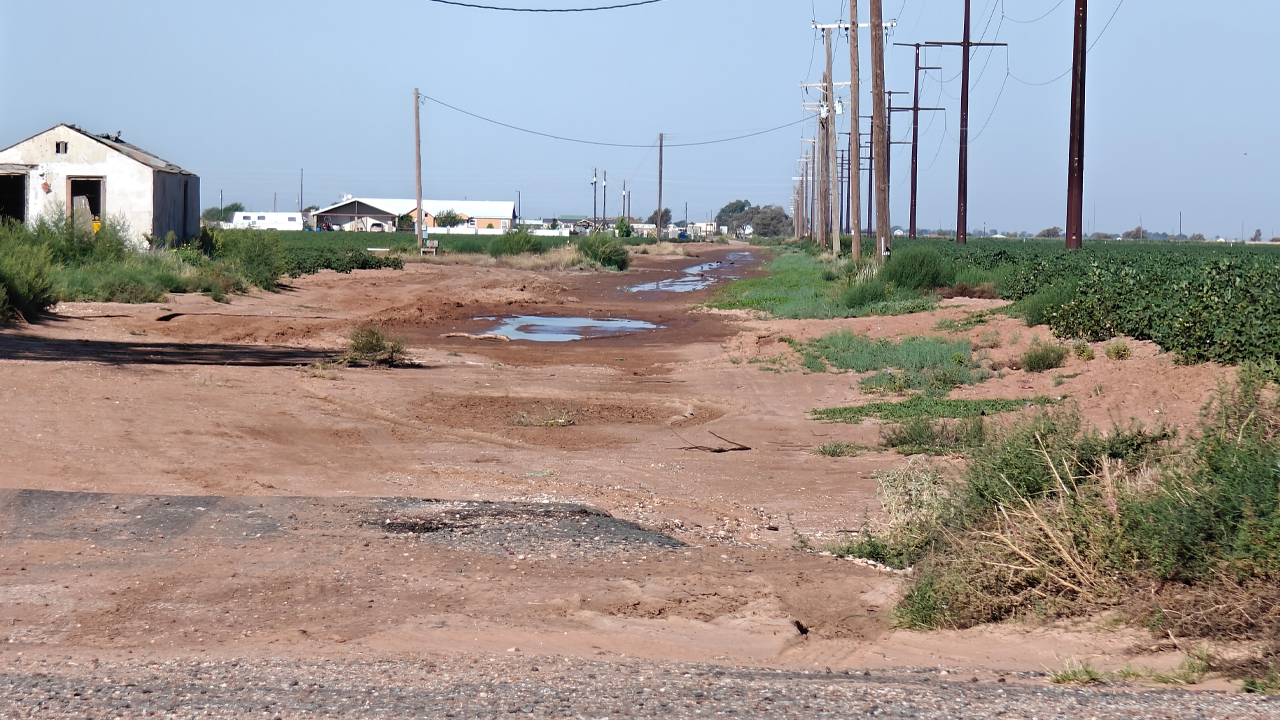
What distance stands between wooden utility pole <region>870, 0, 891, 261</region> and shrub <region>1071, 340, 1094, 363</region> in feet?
48.3

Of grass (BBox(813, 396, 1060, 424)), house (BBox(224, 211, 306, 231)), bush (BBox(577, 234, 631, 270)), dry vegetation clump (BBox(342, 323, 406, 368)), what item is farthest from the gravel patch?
house (BBox(224, 211, 306, 231))

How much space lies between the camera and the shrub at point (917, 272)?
101 ft

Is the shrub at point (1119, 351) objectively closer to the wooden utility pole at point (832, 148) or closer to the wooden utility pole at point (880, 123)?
the wooden utility pole at point (880, 123)

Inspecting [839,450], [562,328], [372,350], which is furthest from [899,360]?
[562,328]

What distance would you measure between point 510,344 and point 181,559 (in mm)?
16462

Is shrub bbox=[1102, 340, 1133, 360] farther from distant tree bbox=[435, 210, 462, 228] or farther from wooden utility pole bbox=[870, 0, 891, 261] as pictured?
distant tree bbox=[435, 210, 462, 228]

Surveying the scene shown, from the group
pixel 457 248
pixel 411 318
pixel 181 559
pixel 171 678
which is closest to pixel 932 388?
pixel 181 559

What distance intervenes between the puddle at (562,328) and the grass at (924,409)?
1133 centimetres

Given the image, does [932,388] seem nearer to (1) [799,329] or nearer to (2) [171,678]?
(1) [799,329]

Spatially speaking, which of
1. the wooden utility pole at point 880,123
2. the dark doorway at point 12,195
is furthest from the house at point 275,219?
the wooden utility pole at point 880,123

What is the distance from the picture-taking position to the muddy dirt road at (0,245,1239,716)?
5969 mm

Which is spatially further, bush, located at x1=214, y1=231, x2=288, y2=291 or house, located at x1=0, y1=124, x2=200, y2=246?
house, located at x1=0, y1=124, x2=200, y2=246

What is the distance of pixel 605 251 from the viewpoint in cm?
6638

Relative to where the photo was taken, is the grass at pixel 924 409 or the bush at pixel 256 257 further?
the bush at pixel 256 257
